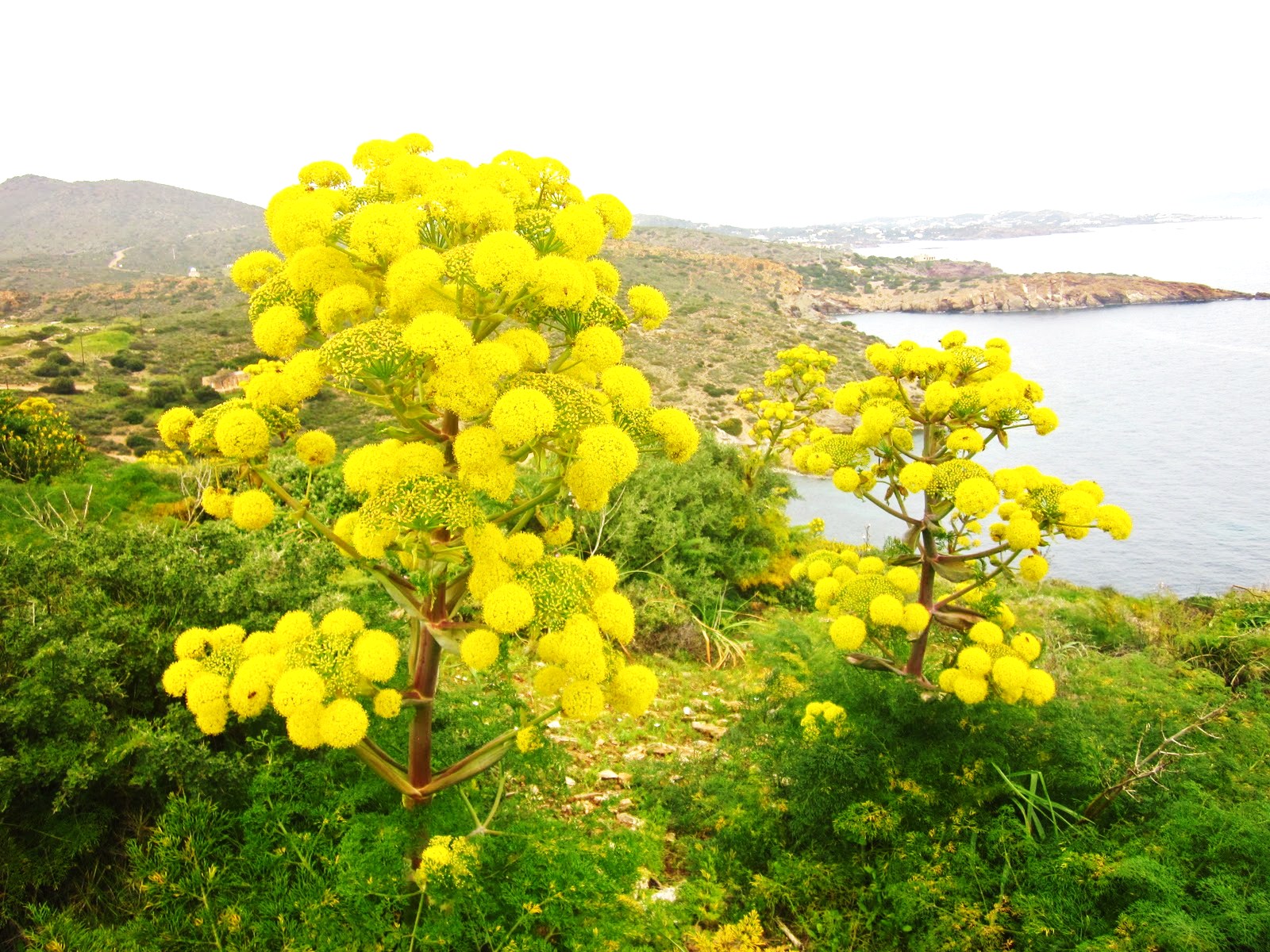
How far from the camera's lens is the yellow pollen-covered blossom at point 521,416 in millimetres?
1587

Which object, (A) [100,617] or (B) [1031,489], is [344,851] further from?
(B) [1031,489]

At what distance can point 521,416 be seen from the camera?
63.1 inches

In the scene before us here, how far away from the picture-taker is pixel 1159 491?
346 inches

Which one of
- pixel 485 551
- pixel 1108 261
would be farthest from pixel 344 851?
pixel 1108 261

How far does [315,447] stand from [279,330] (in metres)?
0.46

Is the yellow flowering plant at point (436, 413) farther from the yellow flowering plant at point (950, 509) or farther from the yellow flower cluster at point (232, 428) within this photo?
the yellow flowering plant at point (950, 509)

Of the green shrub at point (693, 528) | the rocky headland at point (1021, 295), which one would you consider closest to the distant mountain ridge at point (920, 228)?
the rocky headland at point (1021, 295)

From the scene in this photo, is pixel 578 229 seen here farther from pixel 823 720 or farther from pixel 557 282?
pixel 823 720

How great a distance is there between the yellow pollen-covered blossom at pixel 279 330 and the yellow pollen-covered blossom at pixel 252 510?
0.46 metres

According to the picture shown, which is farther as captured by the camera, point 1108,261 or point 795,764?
point 1108,261

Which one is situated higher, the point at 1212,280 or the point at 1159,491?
the point at 1212,280

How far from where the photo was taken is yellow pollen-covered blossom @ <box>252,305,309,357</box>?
179cm

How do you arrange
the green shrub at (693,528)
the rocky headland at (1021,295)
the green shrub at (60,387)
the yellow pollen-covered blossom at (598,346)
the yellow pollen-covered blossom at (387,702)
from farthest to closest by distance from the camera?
the rocky headland at (1021,295) < the green shrub at (60,387) < the green shrub at (693,528) < the yellow pollen-covered blossom at (598,346) < the yellow pollen-covered blossom at (387,702)

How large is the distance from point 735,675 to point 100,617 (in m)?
4.84
